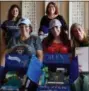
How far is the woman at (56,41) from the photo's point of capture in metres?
2.53

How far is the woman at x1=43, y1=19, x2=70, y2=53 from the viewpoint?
253 centimetres

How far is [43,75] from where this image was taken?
228cm

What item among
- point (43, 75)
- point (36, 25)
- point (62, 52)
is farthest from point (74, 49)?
point (36, 25)

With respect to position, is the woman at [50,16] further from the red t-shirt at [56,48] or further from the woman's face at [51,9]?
the red t-shirt at [56,48]

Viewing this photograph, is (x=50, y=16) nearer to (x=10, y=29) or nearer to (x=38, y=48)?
(x=10, y=29)

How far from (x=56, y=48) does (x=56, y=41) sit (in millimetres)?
102

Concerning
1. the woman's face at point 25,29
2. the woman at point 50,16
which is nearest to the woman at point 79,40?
the woman's face at point 25,29

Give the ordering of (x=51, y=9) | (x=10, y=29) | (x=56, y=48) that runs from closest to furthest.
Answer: (x=56, y=48) < (x=10, y=29) < (x=51, y=9)

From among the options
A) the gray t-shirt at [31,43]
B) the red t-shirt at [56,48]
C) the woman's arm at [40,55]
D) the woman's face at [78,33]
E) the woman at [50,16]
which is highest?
the woman at [50,16]

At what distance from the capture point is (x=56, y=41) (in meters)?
2.62

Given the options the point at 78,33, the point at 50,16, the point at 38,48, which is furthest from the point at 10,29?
the point at 78,33

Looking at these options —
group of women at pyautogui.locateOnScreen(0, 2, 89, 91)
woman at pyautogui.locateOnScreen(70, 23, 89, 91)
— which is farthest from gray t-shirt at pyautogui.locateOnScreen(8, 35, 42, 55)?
woman at pyautogui.locateOnScreen(70, 23, 89, 91)

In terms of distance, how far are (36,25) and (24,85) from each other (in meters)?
2.18

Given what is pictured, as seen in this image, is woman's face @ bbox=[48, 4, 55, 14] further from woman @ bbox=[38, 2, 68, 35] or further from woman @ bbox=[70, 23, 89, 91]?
woman @ bbox=[70, 23, 89, 91]
